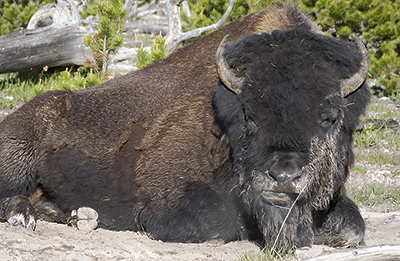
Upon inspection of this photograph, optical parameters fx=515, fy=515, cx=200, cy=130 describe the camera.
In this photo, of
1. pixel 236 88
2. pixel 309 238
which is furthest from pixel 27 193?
pixel 309 238

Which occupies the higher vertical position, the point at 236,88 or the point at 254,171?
the point at 236,88

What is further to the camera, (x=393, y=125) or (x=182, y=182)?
(x=393, y=125)

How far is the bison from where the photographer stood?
4.25 metres

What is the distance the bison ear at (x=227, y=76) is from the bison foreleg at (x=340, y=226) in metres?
1.52

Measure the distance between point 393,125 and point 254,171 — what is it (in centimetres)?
646

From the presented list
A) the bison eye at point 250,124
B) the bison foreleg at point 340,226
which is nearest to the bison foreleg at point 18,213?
the bison eye at point 250,124

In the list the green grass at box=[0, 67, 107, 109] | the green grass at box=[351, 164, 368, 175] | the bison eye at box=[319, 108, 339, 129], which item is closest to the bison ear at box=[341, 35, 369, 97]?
the bison eye at box=[319, 108, 339, 129]

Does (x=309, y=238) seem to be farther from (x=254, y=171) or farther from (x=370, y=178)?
(x=370, y=178)

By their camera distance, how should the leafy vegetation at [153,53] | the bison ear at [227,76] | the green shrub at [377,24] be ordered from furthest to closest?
1. the green shrub at [377,24]
2. the leafy vegetation at [153,53]
3. the bison ear at [227,76]

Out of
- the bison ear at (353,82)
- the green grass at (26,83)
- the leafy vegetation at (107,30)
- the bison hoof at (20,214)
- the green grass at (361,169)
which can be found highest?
the bison ear at (353,82)

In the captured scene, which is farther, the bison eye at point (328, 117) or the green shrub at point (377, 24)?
the green shrub at point (377, 24)

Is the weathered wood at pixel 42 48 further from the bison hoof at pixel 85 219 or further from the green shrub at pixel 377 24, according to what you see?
the green shrub at pixel 377 24

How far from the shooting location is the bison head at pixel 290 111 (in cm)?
409

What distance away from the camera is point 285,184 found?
3.93m
